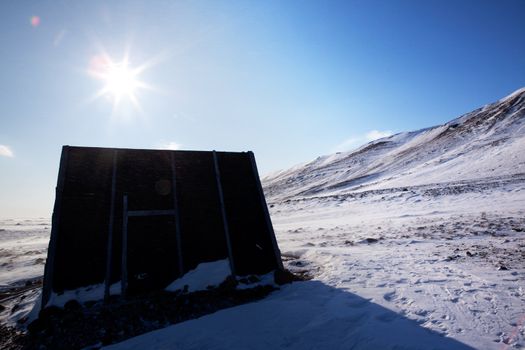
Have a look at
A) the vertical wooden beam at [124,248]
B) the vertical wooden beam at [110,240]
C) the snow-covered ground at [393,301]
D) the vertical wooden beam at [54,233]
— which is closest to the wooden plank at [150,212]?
the vertical wooden beam at [124,248]

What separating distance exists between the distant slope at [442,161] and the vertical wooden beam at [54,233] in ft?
105

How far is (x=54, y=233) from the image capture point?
7.39m

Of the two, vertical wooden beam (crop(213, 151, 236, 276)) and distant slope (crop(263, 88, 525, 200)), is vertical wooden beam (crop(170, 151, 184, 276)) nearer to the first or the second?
vertical wooden beam (crop(213, 151, 236, 276))

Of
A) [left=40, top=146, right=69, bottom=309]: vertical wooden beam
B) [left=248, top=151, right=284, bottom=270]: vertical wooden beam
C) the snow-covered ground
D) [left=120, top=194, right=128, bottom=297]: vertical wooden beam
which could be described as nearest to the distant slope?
the snow-covered ground

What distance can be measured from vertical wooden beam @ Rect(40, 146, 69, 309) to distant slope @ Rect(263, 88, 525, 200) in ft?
105

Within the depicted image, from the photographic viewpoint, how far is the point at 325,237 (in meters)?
15.4

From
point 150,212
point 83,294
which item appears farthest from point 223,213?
point 83,294

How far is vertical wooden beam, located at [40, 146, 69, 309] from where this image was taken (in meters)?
6.87

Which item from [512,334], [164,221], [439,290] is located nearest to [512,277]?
[439,290]

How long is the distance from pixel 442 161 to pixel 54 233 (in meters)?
44.0

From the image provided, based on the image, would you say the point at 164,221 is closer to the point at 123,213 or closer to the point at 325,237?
the point at 123,213

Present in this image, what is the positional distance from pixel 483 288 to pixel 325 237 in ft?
31.3

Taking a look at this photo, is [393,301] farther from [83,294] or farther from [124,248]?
[83,294]

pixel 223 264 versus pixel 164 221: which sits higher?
pixel 164 221
